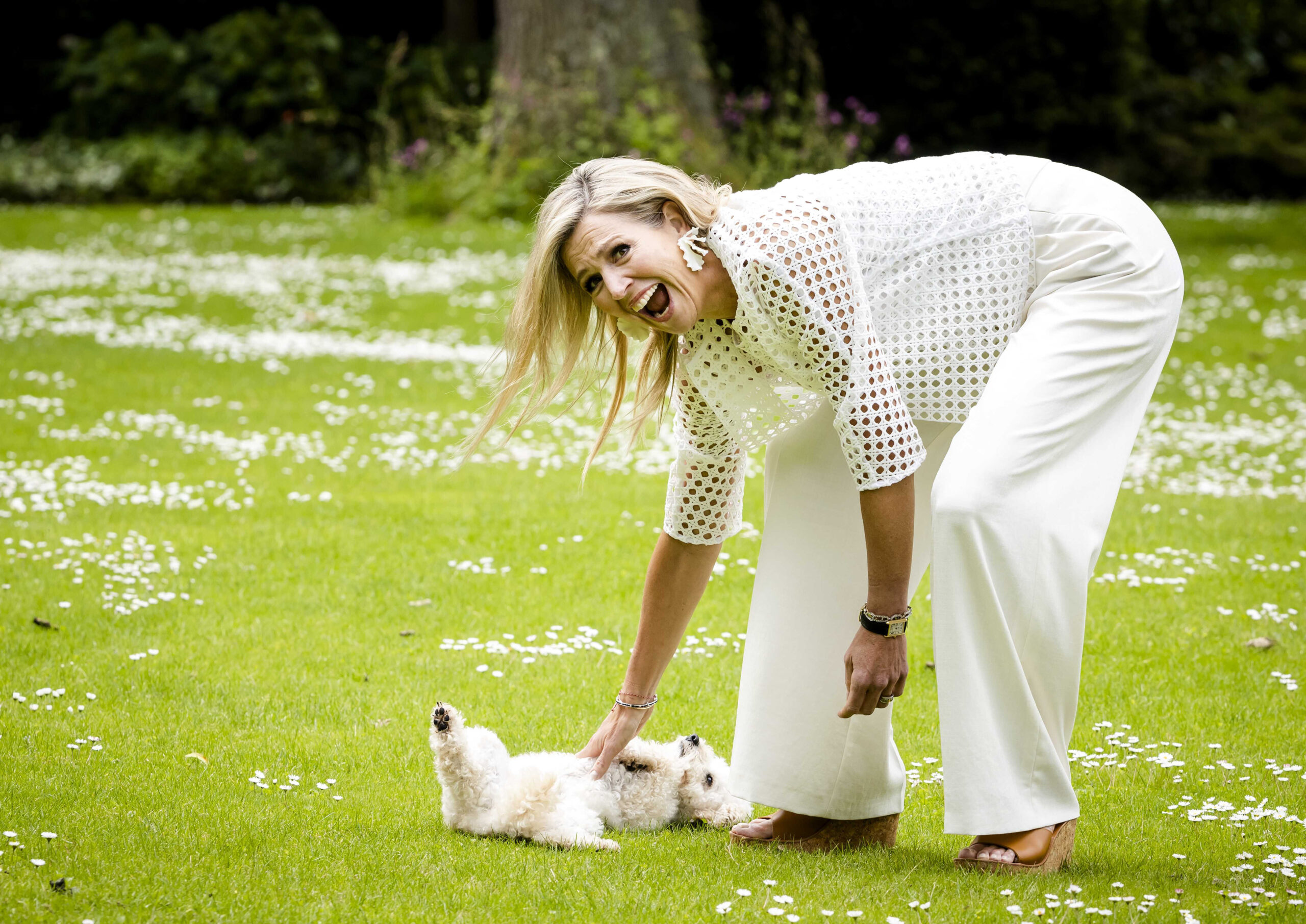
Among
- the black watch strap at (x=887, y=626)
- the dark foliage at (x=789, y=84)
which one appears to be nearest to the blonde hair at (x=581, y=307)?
the black watch strap at (x=887, y=626)

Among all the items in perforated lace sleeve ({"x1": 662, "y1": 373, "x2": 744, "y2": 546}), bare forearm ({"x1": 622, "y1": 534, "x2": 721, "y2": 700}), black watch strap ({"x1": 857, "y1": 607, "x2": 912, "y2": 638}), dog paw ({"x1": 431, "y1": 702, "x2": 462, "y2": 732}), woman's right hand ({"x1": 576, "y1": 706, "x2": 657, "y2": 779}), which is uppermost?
perforated lace sleeve ({"x1": 662, "y1": 373, "x2": 744, "y2": 546})

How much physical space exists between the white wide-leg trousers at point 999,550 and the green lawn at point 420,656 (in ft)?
0.77

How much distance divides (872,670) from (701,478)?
2.30 ft

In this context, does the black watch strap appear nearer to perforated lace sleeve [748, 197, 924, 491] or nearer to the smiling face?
perforated lace sleeve [748, 197, 924, 491]

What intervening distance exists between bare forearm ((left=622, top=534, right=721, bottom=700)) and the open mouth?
2.36ft

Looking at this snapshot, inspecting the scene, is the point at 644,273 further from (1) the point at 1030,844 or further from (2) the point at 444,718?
(1) the point at 1030,844

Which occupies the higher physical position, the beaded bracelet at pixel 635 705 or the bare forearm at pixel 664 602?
the bare forearm at pixel 664 602

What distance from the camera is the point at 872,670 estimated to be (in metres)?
3.11

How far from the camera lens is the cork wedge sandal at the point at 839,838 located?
357cm

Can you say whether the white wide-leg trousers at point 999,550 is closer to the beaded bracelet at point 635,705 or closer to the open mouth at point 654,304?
the beaded bracelet at point 635,705

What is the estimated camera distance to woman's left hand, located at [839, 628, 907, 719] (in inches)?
122

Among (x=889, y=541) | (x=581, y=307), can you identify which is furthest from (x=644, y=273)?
(x=889, y=541)

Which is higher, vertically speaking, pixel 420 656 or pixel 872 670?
pixel 872 670

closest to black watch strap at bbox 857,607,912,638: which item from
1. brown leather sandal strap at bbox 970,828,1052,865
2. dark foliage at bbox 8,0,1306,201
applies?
brown leather sandal strap at bbox 970,828,1052,865
